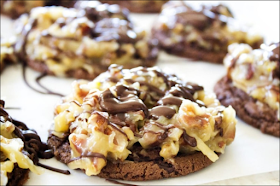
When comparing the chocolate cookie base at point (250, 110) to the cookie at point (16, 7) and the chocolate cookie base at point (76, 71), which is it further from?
the cookie at point (16, 7)

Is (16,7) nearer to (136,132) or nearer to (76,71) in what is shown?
(76,71)

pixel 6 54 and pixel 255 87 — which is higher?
pixel 255 87

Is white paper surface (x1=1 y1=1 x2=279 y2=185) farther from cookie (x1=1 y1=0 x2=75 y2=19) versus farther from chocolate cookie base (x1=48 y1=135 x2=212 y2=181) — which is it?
cookie (x1=1 y1=0 x2=75 y2=19)

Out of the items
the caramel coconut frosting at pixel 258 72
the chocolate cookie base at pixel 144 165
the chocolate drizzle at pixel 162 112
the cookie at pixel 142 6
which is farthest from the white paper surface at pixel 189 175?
the cookie at pixel 142 6

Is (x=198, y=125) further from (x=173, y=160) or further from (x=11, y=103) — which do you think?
Result: (x=11, y=103)

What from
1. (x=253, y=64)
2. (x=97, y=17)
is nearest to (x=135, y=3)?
(x=97, y=17)

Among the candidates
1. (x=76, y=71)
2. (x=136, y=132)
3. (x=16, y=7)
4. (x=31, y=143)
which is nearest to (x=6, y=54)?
(x=76, y=71)

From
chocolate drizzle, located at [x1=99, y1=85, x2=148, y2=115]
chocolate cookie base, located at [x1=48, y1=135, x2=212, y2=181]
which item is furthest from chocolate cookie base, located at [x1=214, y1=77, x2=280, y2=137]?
chocolate drizzle, located at [x1=99, y1=85, x2=148, y2=115]
